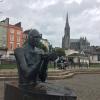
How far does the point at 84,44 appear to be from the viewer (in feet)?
612

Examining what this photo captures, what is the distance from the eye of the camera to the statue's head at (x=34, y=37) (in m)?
6.64

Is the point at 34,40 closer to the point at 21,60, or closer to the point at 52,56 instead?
the point at 21,60

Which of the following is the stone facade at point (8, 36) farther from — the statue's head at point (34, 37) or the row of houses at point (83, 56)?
the statue's head at point (34, 37)

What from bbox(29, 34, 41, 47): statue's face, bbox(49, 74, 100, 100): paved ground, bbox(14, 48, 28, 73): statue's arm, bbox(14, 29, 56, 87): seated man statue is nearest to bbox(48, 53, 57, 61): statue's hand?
bbox(14, 29, 56, 87): seated man statue

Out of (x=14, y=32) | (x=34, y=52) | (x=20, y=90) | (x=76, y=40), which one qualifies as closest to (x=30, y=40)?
(x=34, y=52)

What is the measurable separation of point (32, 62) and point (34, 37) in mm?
498

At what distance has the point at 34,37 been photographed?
6660mm

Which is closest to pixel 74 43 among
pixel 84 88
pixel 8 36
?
pixel 8 36

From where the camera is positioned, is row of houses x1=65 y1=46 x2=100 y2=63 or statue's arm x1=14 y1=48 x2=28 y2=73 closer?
statue's arm x1=14 y1=48 x2=28 y2=73

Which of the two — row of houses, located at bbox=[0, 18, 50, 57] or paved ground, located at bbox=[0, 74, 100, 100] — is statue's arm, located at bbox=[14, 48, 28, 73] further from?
row of houses, located at bbox=[0, 18, 50, 57]

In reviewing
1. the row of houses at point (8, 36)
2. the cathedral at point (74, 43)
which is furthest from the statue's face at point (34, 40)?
the cathedral at point (74, 43)

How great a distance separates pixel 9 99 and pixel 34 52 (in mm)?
1057

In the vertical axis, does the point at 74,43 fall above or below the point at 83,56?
above

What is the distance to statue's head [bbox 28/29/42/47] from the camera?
664 cm
